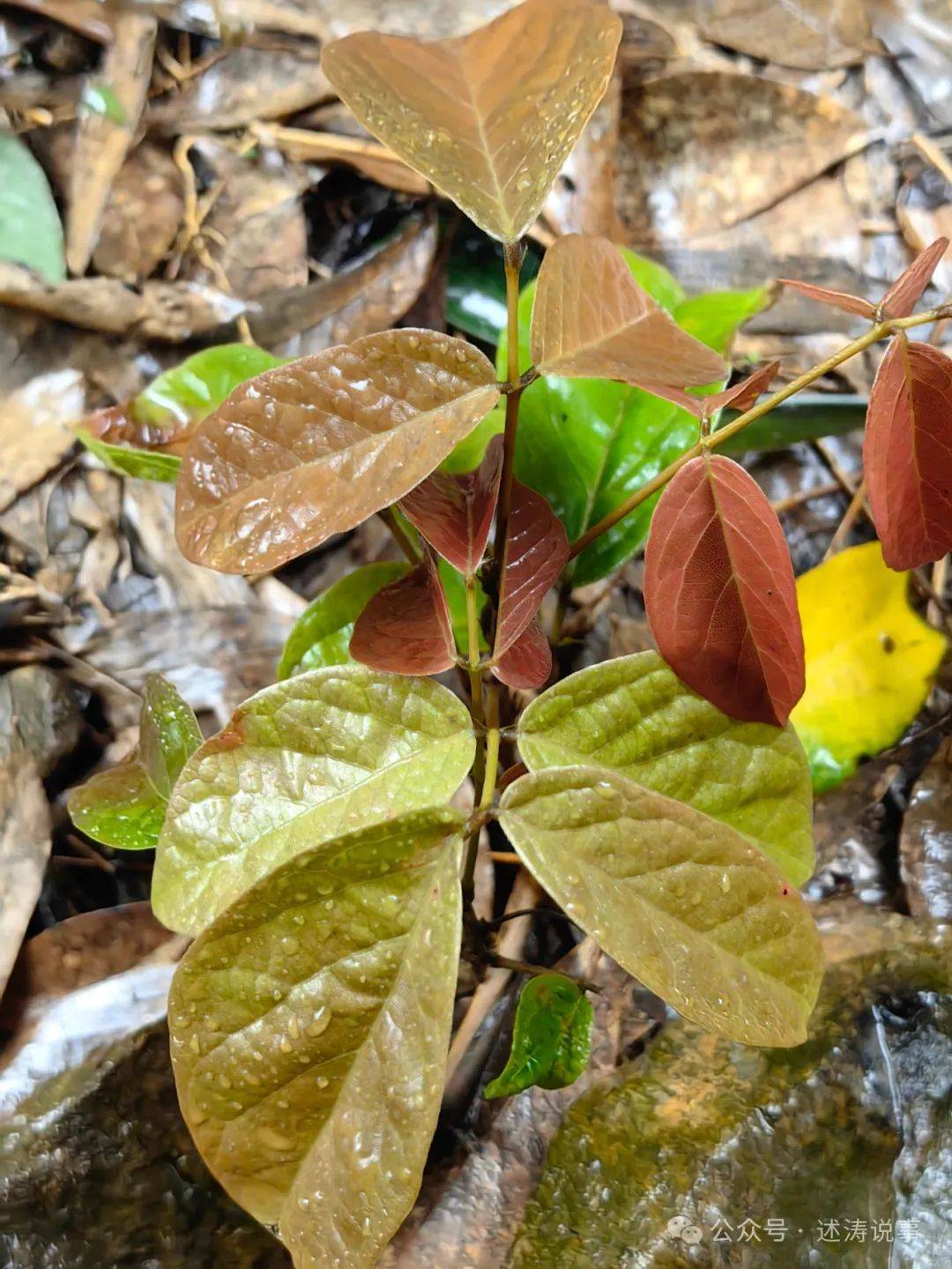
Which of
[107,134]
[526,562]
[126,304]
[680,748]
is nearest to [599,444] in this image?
[526,562]

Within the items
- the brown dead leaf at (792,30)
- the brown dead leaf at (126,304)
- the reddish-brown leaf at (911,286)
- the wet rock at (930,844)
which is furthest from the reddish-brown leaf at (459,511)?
the brown dead leaf at (792,30)

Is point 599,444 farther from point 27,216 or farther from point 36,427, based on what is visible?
point 27,216

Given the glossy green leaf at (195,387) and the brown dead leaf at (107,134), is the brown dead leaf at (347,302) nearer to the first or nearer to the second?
the brown dead leaf at (107,134)

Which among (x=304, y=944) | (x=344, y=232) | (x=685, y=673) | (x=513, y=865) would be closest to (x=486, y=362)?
(x=685, y=673)

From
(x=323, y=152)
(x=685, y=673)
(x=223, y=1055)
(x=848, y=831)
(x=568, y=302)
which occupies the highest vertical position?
(x=568, y=302)

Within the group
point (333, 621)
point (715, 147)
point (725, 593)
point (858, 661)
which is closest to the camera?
point (725, 593)

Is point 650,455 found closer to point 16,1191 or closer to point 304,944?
point 304,944
